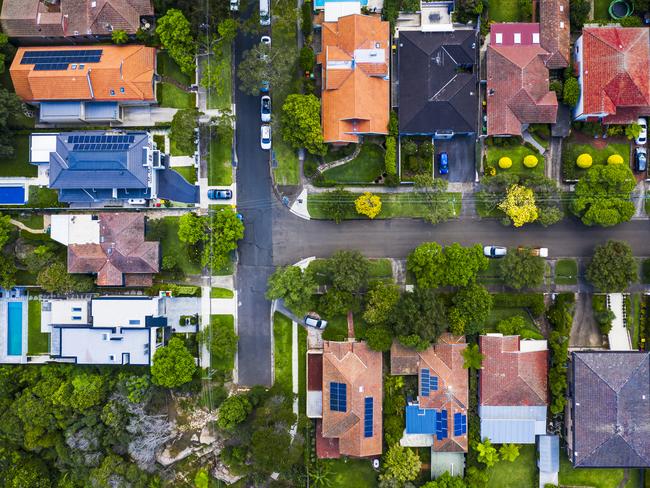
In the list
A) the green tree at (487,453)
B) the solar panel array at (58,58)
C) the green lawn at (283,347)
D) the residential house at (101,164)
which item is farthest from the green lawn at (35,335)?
the green tree at (487,453)

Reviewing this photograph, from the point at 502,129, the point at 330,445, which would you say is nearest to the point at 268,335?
the point at 330,445

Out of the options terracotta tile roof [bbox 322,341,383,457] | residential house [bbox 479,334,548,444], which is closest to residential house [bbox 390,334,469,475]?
residential house [bbox 479,334,548,444]

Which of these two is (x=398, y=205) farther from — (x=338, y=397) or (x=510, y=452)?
(x=510, y=452)

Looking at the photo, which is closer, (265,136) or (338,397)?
(338,397)

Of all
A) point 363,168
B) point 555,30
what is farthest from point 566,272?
point 555,30

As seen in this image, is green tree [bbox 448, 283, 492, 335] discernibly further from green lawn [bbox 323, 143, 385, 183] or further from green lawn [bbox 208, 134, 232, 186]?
green lawn [bbox 208, 134, 232, 186]

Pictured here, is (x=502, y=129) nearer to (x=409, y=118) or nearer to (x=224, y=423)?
(x=409, y=118)

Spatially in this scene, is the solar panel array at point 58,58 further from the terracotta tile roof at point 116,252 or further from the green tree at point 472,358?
the green tree at point 472,358
